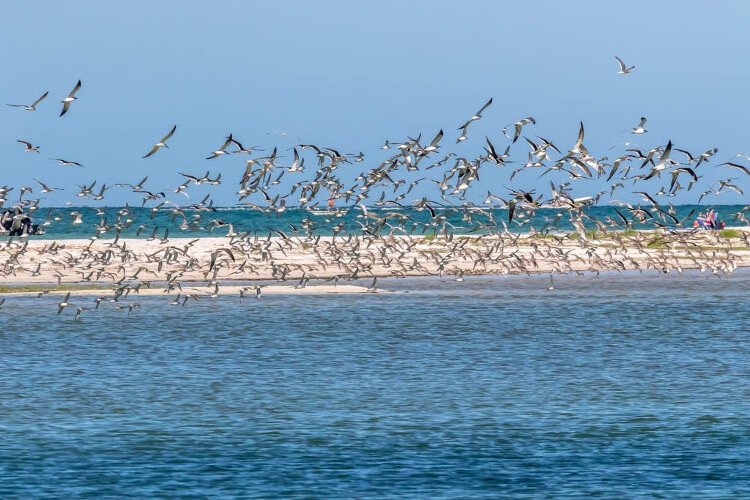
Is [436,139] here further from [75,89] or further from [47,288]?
→ [47,288]

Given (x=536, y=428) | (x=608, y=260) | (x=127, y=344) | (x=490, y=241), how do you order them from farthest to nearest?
(x=490, y=241), (x=608, y=260), (x=127, y=344), (x=536, y=428)

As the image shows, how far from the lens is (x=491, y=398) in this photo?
79.6 feet

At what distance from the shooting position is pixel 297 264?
55.3 meters

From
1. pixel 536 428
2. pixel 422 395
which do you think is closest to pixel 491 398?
pixel 422 395

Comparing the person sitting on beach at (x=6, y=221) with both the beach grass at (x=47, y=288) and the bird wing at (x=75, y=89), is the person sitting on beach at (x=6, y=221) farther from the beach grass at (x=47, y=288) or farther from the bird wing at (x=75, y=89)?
the bird wing at (x=75, y=89)

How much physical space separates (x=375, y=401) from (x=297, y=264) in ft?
104

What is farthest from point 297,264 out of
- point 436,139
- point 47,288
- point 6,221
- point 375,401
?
point 375,401

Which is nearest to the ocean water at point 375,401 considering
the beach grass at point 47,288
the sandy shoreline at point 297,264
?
the beach grass at point 47,288

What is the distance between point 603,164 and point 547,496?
20.5 metres

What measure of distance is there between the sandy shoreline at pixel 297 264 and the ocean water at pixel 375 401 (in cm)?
579

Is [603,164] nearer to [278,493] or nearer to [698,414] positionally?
[698,414]

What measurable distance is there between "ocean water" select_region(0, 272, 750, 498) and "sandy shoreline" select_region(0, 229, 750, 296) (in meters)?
5.79

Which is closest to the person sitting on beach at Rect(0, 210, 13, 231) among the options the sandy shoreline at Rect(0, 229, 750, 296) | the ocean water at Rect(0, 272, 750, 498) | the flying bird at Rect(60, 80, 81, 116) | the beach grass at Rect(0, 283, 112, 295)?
the sandy shoreline at Rect(0, 229, 750, 296)

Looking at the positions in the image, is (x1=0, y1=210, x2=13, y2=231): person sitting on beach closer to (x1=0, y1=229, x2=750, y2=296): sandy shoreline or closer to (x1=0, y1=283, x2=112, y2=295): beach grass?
(x1=0, y1=229, x2=750, y2=296): sandy shoreline
